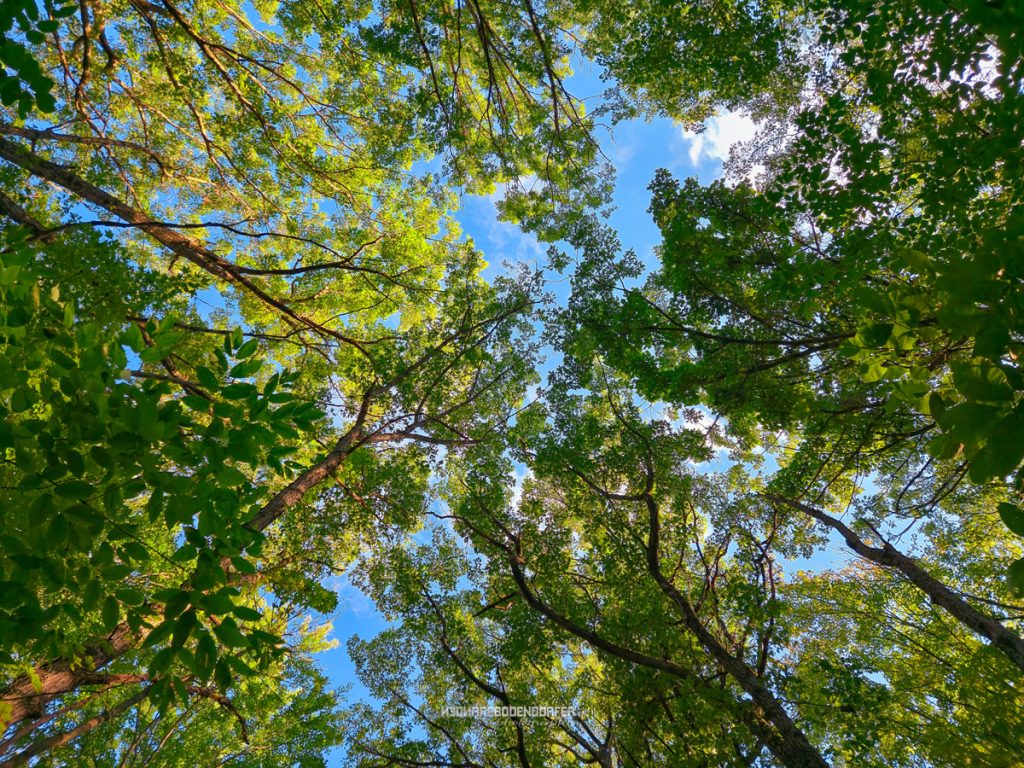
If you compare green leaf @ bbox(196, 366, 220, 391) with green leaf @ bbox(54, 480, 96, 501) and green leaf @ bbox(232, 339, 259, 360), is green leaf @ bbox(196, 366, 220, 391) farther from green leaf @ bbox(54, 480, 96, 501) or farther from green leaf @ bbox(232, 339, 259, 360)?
green leaf @ bbox(54, 480, 96, 501)

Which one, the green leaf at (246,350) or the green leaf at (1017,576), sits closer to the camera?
the green leaf at (1017,576)

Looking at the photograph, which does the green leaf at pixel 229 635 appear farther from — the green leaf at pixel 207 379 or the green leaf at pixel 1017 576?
the green leaf at pixel 1017 576

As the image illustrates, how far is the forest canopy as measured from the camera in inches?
183

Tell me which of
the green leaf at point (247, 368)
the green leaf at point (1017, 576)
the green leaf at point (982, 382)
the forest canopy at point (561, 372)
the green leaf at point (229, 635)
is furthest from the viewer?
the forest canopy at point (561, 372)

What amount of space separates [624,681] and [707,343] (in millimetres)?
5275

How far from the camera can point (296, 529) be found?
7.55m

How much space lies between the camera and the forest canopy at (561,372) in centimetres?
465

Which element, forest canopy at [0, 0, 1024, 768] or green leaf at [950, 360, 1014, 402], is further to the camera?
forest canopy at [0, 0, 1024, 768]

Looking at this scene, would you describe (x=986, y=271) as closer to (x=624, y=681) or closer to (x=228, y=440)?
(x=228, y=440)

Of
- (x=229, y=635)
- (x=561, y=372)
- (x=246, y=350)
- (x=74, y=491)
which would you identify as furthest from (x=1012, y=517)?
(x=561, y=372)

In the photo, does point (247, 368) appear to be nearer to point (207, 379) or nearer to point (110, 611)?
point (207, 379)

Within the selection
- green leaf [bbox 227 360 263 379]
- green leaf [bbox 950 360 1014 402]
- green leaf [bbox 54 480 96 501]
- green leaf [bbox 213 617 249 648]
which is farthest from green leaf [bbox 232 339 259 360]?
green leaf [bbox 950 360 1014 402]

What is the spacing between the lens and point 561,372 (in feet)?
29.4

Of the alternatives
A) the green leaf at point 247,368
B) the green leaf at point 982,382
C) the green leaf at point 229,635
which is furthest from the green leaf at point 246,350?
the green leaf at point 982,382
